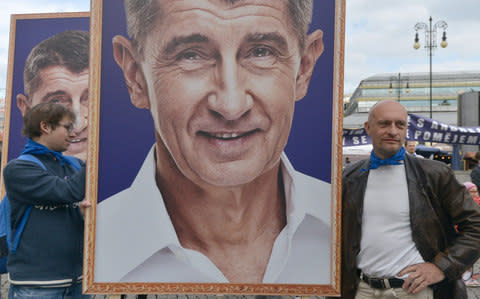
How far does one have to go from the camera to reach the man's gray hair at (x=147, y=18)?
2.44 metres

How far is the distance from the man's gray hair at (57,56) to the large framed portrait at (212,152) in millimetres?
2349

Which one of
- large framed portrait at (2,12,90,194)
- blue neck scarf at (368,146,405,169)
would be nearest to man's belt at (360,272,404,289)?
blue neck scarf at (368,146,405,169)

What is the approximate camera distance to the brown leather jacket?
7.26 feet

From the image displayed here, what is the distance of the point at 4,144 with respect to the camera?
4.64m

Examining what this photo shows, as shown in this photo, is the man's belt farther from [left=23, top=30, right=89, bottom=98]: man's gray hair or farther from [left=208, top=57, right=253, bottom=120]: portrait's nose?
[left=23, top=30, right=89, bottom=98]: man's gray hair

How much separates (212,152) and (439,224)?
1296 millimetres

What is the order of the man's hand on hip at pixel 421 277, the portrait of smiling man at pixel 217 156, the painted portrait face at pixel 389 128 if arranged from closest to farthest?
1. the man's hand on hip at pixel 421 277
2. the painted portrait face at pixel 389 128
3. the portrait of smiling man at pixel 217 156

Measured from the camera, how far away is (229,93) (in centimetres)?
242

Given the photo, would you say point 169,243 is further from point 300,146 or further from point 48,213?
point 300,146

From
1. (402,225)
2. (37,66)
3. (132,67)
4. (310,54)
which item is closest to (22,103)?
(37,66)

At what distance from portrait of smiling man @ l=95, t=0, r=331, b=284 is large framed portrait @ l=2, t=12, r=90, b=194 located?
2359mm

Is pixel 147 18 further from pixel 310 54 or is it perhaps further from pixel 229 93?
pixel 310 54

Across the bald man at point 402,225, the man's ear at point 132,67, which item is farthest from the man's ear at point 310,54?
the man's ear at point 132,67

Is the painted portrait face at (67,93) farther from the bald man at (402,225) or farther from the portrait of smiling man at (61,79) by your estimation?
the bald man at (402,225)
